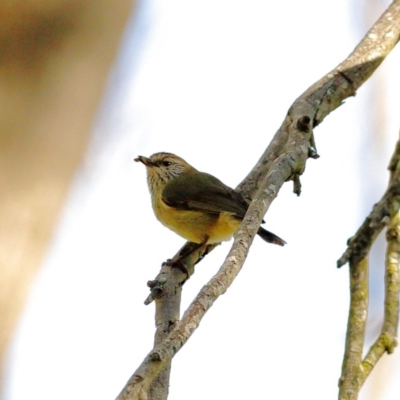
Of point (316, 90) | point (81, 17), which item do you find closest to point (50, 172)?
point (81, 17)


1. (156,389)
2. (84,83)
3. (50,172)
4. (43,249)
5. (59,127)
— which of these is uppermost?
(84,83)

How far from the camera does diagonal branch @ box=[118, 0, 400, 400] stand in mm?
1997

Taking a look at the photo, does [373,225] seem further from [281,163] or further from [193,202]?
[193,202]

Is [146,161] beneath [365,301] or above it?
above

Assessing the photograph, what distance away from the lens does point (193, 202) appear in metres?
5.24

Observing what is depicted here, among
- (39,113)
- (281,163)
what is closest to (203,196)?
(281,163)

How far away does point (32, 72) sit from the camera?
2721 mm

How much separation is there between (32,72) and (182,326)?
3.92ft

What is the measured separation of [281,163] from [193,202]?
1.92m

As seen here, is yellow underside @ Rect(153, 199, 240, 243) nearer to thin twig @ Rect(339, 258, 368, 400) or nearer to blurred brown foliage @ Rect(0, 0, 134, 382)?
thin twig @ Rect(339, 258, 368, 400)

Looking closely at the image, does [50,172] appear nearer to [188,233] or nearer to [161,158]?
[188,233]

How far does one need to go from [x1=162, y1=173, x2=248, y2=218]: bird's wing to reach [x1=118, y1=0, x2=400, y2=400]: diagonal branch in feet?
0.44

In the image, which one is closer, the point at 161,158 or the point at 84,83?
the point at 84,83

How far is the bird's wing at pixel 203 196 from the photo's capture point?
4805mm
